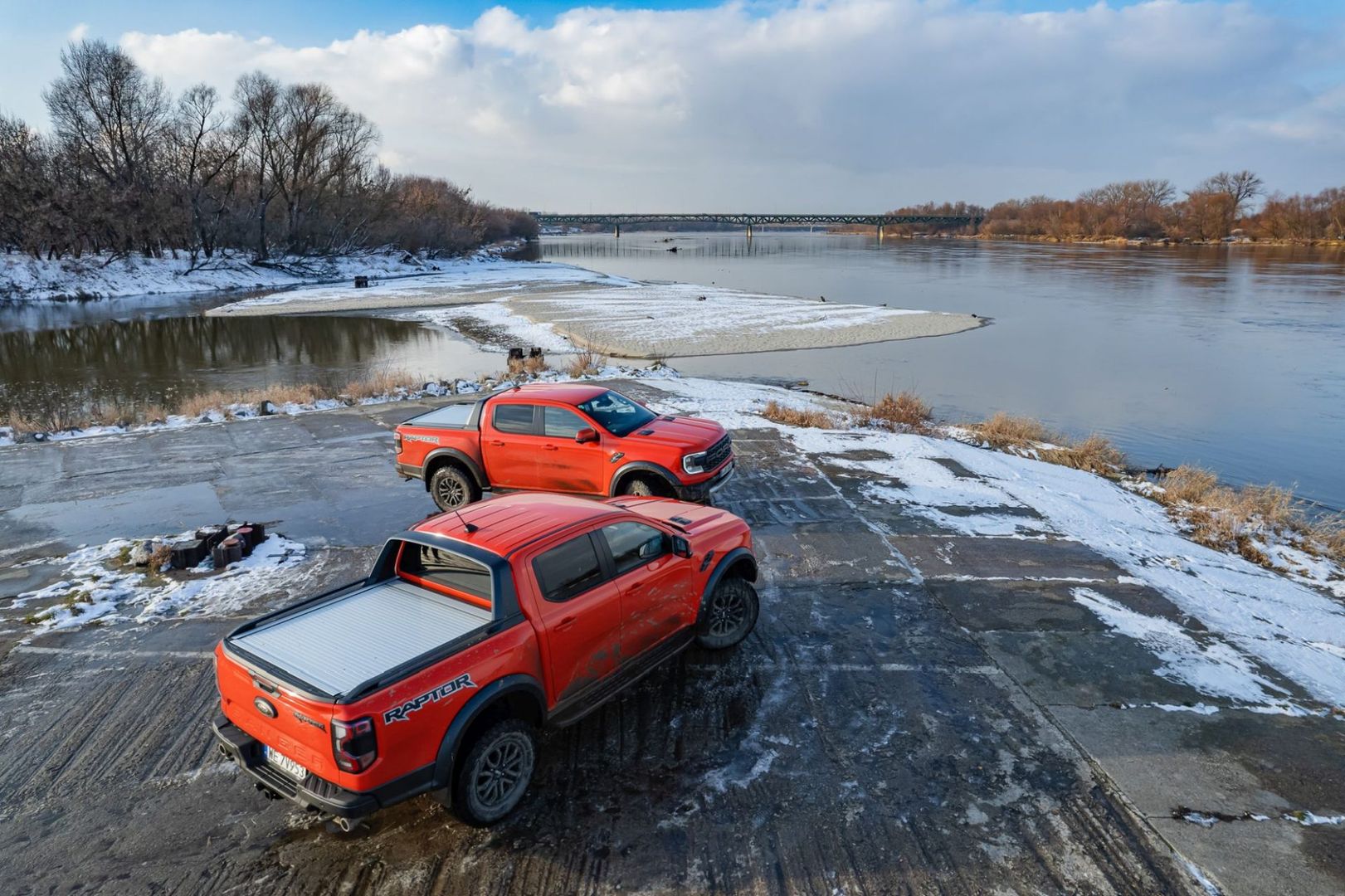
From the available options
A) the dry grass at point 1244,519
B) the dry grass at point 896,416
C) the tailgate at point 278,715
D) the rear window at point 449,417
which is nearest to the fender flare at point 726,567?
the tailgate at point 278,715

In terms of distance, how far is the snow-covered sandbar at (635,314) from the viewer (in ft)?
106

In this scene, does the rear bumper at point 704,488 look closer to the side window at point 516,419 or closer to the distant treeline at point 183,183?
the side window at point 516,419

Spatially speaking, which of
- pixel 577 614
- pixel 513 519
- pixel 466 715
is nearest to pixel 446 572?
pixel 513 519

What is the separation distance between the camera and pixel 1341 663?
7.08 meters

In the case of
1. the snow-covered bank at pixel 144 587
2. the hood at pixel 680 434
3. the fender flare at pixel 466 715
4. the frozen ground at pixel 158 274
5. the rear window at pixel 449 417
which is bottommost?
the snow-covered bank at pixel 144 587

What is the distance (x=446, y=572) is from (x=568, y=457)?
Answer: 14.8 ft

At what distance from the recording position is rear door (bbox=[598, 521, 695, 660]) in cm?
555

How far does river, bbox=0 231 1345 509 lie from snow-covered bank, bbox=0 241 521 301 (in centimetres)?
377

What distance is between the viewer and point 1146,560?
927 cm

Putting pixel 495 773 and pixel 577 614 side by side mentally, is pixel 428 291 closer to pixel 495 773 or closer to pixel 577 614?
pixel 577 614

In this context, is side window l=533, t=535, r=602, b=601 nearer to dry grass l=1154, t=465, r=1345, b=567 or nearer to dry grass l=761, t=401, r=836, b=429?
dry grass l=1154, t=465, r=1345, b=567

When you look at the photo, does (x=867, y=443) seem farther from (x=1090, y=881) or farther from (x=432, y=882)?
(x=432, y=882)

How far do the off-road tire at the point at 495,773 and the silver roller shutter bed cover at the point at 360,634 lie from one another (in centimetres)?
68

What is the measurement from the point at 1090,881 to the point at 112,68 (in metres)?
84.6
